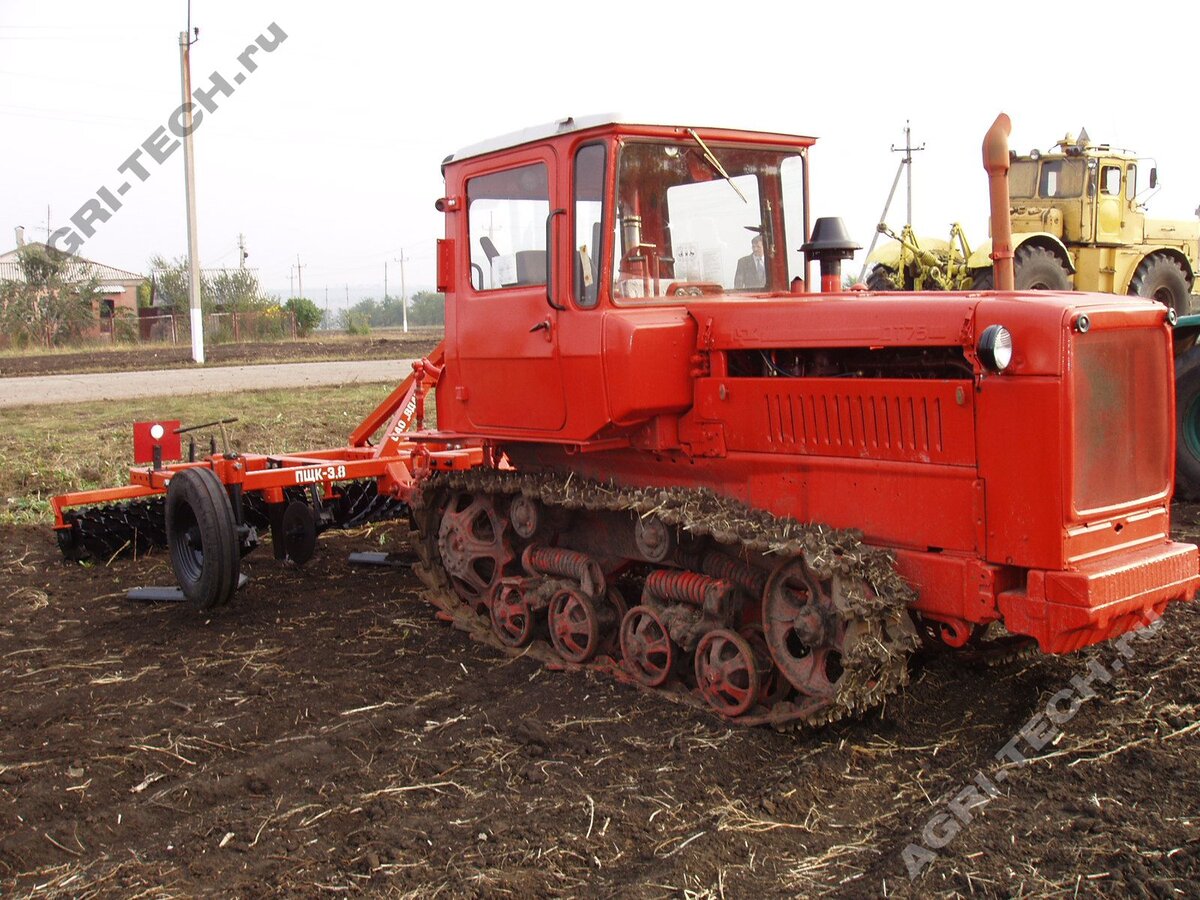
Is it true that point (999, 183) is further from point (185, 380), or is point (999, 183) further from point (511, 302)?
point (185, 380)

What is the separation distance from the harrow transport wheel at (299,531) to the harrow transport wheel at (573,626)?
2.68 meters

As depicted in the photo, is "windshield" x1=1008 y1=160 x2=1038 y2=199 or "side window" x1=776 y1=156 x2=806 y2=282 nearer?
"side window" x1=776 y1=156 x2=806 y2=282

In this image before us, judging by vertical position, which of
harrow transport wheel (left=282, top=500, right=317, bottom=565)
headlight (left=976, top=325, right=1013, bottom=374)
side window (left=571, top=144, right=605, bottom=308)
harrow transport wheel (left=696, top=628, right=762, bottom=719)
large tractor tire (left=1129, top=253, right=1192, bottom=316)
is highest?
large tractor tire (left=1129, top=253, right=1192, bottom=316)

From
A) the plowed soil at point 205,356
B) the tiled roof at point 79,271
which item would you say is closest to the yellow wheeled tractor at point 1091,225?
the plowed soil at point 205,356

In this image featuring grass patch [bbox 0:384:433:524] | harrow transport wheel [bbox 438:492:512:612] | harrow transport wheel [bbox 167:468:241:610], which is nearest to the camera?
harrow transport wheel [bbox 438:492:512:612]

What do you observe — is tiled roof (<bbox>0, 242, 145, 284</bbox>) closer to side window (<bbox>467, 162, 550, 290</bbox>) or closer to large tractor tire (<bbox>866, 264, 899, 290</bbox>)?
large tractor tire (<bbox>866, 264, 899, 290</bbox>)

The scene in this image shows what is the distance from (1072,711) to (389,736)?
3211 millimetres

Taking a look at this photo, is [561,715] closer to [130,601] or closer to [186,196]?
[130,601]

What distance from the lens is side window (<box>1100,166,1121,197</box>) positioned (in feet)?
59.6

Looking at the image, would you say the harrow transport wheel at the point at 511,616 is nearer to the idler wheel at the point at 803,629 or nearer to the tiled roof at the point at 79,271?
the idler wheel at the point at 803,629

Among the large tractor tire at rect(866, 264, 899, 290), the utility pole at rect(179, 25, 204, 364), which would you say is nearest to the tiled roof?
the utility pole at rect(179, 25, 204, 364)

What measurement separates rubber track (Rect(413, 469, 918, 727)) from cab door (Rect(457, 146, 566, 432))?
49 centimetres

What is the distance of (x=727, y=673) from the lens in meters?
5.70

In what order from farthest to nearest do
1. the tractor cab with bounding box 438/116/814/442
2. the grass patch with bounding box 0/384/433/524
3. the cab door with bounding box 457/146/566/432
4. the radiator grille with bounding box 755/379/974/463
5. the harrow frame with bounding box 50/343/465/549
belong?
the grass patch with bounding box 0/384/433/524
the harrow frame with bounding box 50/343/465/549
the cab door with bounding box 457/146/566/432
the tractor cab with bounding box 438/116/814/442
the radiator grille with bounding box 755/379/974/463
